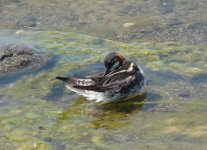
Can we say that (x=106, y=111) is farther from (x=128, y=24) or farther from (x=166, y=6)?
(x=166, y=6)

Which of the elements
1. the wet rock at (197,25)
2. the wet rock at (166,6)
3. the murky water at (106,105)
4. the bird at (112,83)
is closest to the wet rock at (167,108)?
the murky water at (106,105)

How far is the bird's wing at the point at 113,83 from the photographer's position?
6.86m

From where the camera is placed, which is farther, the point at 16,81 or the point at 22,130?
the point at 16,81

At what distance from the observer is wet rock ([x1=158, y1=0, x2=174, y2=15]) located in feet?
33.9

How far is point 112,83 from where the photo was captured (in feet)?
23.0

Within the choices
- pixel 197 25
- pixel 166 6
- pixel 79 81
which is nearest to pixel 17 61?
pixel 79 81

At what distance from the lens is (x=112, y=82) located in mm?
7020

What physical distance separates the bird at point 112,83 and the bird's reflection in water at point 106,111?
0.27ft

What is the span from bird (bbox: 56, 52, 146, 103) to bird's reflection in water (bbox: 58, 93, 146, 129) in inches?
3.2

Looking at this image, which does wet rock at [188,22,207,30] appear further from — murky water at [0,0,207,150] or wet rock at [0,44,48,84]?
wet rock at [0,44,48,84]

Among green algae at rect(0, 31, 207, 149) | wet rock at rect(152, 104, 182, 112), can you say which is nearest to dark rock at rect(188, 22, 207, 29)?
green algae at rect(0, 31, 207, 149)

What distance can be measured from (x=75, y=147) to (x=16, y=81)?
2124 mm

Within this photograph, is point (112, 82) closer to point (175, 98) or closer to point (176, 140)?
point (175, 98)

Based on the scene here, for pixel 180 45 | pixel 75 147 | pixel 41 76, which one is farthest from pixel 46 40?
pixel 75 147
